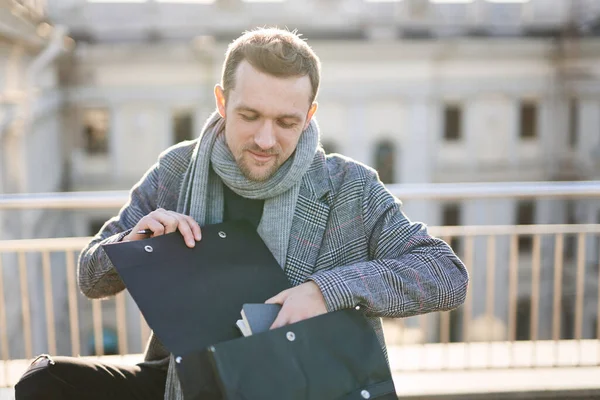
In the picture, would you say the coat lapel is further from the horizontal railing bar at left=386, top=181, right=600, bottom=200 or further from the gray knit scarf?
the horizontal railing bar at left=386, top=181, right=600, bottom=200

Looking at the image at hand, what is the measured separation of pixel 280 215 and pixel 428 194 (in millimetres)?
1578

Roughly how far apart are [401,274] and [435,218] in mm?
18060

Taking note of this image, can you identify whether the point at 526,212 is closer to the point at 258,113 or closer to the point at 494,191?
the point at 494,191

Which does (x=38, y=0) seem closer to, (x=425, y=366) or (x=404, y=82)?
(x=404, y=82)

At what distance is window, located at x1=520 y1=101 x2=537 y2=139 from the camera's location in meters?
19.8

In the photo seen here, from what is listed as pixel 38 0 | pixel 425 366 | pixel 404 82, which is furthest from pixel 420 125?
pixel 425 366

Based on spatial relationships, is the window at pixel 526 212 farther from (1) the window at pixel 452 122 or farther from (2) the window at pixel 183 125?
(2) the window at pixel 183 125

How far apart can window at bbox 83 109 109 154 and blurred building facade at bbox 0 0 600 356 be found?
3cm

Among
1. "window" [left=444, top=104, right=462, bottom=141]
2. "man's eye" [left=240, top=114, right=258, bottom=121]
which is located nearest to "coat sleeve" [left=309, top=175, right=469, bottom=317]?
"man's eye" [left=240, top=114, right=258, bottom=121]

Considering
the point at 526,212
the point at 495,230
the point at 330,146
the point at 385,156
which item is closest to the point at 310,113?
the point at 495,230

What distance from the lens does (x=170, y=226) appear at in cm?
153

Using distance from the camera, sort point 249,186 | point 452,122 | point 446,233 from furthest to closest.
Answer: point 452,122
point 446,233
point 249,186

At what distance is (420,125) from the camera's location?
19.3 metres

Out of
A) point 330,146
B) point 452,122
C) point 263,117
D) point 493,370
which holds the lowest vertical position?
point 493,370
